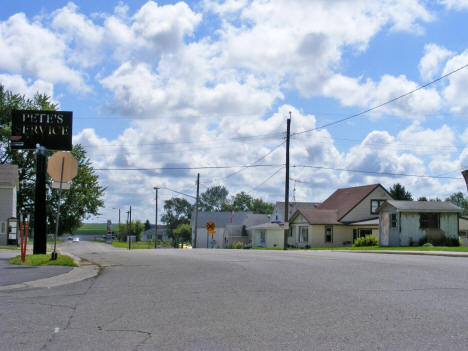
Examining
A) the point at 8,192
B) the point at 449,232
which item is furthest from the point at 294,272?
the point at 8,192

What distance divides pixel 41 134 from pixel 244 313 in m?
13.7

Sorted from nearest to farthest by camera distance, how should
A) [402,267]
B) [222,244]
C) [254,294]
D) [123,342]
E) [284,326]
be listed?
[123,342] → [284,326] → [254,294] → [402,267] → [222,244]

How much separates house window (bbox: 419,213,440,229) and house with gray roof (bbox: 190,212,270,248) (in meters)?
44.2

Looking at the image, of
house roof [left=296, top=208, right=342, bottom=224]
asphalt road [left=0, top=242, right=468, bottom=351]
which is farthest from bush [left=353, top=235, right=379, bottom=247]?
asphalt road [left=0, top=242, right=468, bottom=351]

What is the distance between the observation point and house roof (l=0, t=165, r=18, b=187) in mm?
44094

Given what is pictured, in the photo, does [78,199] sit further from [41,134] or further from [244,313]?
[244,313]

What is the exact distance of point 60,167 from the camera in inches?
624

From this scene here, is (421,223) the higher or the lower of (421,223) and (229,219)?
the lower

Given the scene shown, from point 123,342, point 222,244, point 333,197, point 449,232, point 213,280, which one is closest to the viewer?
point 123,342

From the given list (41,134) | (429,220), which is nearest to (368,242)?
(429,220)

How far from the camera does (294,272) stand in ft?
41.7

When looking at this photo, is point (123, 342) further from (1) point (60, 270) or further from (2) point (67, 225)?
(2) point (67, 225)

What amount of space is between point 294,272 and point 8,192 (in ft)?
123

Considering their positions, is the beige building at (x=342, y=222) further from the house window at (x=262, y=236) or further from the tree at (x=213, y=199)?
the tree at (x=213, y=199)
